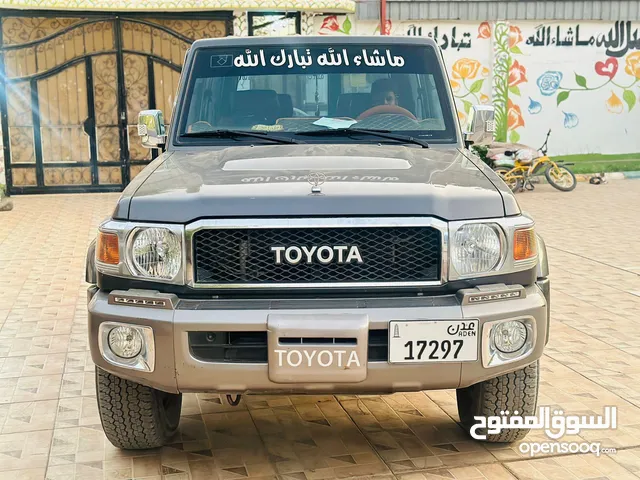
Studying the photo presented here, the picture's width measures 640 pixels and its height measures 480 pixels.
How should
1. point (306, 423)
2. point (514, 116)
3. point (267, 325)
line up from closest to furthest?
point (267, 325) → point (306, 423) → point (514, 116)

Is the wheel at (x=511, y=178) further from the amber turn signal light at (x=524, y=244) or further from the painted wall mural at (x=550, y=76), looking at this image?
the amber turn signal light at (x=524, y=244)

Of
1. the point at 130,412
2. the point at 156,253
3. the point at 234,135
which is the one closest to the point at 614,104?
the point at 234,135

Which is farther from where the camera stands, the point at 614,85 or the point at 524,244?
the point at 614,85

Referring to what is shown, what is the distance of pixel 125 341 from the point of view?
3127 millimetres

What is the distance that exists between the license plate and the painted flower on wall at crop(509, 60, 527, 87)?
1339 cm

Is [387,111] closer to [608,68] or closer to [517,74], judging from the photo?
[517,74]

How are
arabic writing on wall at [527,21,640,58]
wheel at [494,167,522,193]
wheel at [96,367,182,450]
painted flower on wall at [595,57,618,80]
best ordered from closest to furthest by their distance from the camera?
1. wheel at [96,367,182,450]
2. wheel at [494,167,522,193]
3. arabic writing on wall at [527,21,640,58]
4. painted flower on wall at [595,57,618,80]

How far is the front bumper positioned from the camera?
299cm

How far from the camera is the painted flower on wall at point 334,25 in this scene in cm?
1470

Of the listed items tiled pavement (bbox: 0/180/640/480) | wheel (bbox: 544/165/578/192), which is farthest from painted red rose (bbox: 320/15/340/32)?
tiled pavement (bbox: 0/180/640/480)

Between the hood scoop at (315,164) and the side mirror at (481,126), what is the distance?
3.30 ft

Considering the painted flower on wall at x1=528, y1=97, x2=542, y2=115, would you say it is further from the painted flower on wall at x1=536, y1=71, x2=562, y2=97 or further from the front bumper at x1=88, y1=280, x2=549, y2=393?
the front bumper at x1=88, y1=280, x2=549, y2=393

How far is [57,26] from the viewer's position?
13.9 metres

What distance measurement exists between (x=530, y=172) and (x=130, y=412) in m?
12.0
